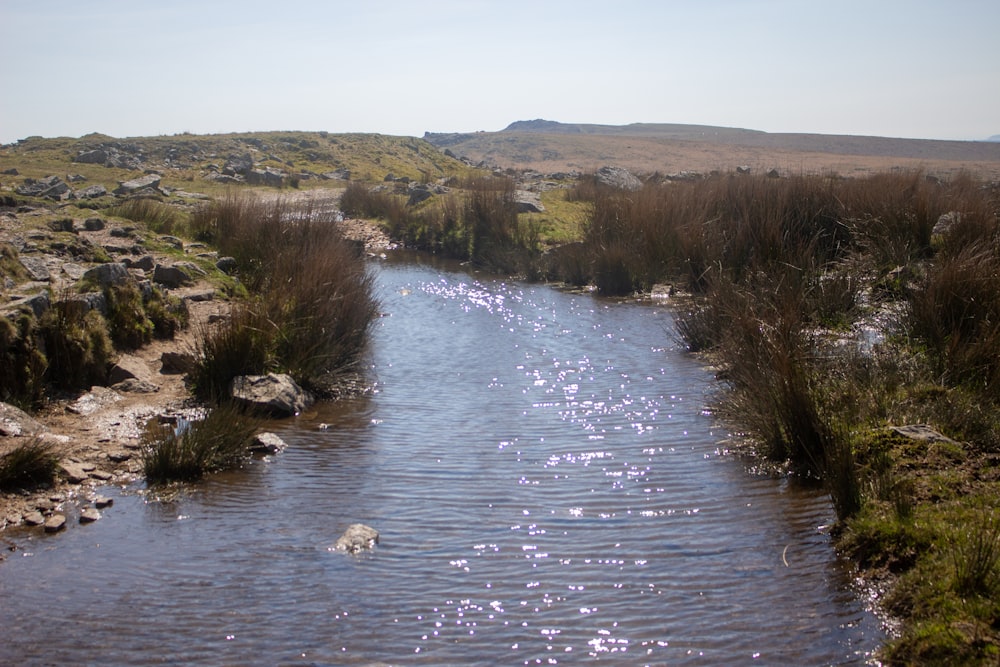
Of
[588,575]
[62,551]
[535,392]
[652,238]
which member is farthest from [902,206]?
[62,551]

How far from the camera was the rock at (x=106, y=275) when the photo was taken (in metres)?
10.1

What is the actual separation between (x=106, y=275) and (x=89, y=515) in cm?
458

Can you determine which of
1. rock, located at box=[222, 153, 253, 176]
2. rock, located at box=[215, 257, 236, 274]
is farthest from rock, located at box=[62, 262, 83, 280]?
rock, located at box=[222, 153, 253, 176]

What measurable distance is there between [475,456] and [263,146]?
147ft

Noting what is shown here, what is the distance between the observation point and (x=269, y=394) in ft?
29.5

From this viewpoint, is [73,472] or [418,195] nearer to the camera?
[73,472]

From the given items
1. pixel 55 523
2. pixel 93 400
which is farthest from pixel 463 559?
pixel 93 400

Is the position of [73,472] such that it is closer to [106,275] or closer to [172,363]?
[172,363]

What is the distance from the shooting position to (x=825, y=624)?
4.74m

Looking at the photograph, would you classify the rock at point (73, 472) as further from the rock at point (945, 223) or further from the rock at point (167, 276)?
the rock at point (945, 223)

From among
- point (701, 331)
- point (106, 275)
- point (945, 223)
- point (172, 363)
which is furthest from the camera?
point (945, 223)

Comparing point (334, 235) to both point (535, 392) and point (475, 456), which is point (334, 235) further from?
point (475, 456)

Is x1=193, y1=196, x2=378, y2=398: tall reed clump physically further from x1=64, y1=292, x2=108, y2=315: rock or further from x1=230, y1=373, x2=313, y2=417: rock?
x1=64, y1=292, x2=108, y2=315: rock

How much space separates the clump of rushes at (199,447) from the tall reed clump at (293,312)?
73 cm
